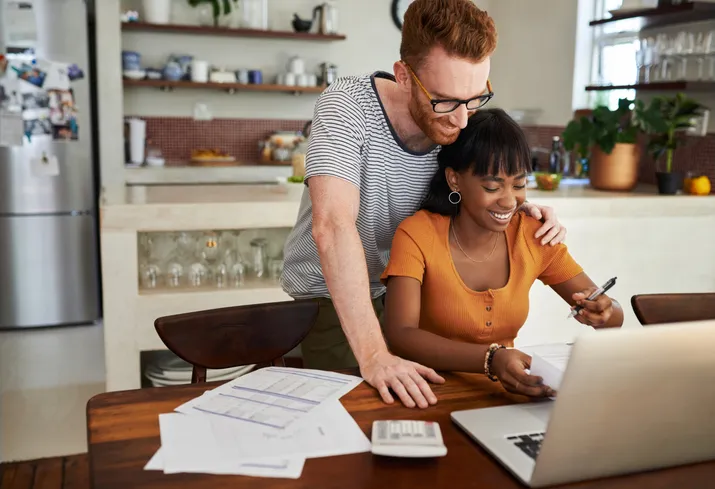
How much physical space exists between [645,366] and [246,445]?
0.60m

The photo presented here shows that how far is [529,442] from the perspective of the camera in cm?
115

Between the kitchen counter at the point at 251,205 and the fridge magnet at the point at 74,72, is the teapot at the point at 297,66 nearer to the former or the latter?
the fridge magnet at the point at 74,72

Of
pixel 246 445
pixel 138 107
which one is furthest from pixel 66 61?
pixel 246 445

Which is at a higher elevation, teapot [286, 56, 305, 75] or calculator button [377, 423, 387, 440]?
teapot [286, 56, 305, 75]

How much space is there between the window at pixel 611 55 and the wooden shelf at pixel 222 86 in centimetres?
208

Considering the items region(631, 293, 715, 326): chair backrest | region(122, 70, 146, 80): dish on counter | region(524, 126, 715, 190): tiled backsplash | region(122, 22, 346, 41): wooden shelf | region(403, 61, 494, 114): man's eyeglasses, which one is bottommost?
region(631, 293, 715, 326): chair backrest

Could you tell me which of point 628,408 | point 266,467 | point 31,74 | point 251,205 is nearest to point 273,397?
point 266,467

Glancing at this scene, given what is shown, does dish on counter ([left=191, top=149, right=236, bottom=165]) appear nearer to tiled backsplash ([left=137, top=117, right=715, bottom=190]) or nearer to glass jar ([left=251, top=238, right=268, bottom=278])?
tiled backsplash ([left=137, top=117, right=715, bottom=190])

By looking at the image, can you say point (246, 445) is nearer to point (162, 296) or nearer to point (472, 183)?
point (472, 183)

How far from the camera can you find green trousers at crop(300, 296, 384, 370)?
205 centimetres

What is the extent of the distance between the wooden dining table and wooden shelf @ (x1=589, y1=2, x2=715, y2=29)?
303 centimetres

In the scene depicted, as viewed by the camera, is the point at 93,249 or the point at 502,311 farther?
the point at 93,249

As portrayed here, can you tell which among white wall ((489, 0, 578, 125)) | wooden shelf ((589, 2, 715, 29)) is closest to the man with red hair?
wooden shelf ((589, 2, 715, 29))

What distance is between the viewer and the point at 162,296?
2814 millimetres
